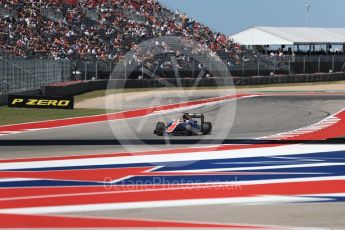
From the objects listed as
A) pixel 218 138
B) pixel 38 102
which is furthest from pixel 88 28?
pixel 218 138

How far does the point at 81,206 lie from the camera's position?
743 centimetres

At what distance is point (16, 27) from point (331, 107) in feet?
55.4

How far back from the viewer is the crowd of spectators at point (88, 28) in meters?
34.1

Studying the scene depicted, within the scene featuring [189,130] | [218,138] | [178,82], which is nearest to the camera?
[218,138]

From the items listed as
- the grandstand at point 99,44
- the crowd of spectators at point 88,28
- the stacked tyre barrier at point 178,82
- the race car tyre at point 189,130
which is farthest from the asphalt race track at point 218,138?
the crowd of spectators at point 88,28

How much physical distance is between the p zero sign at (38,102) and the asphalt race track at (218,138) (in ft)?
11.3

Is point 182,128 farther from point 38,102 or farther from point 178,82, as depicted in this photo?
point 178,82

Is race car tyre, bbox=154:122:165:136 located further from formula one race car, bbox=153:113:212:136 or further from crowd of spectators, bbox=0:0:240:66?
crowd of spectators, bbox=0:0:240:66

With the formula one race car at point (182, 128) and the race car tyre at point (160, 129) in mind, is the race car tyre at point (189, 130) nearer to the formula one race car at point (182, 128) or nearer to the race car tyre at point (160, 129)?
the formula one race car at point (182, 128)

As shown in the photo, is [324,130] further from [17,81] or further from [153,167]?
[17,81]

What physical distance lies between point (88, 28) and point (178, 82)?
6274 millimetres

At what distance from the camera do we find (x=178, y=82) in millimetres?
37906

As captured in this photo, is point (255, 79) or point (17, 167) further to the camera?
point (255, 79)

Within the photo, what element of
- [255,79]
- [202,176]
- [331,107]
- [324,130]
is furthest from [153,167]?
[255,79]
